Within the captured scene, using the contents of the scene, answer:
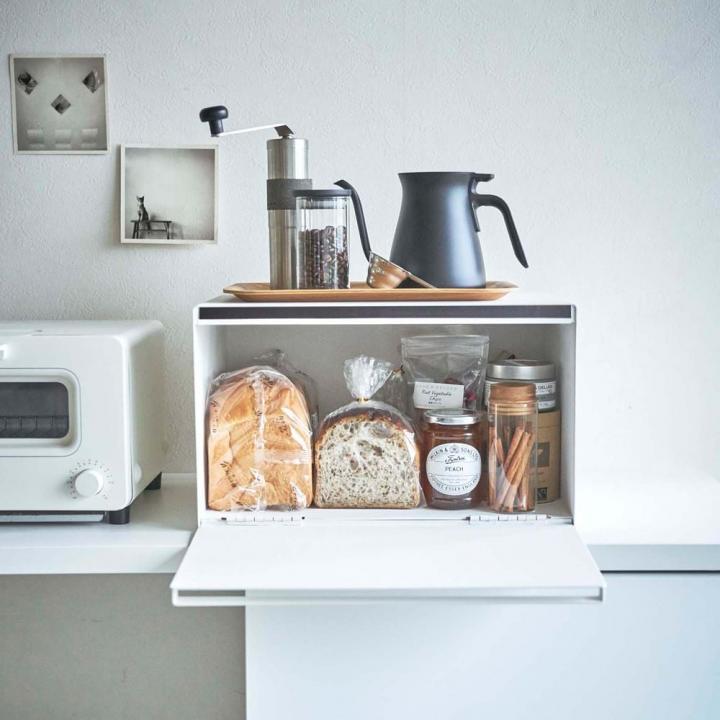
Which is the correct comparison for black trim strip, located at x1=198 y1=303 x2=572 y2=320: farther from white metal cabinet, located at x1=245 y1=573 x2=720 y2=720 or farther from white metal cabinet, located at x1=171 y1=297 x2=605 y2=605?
white metal cabinet, located at x1=245 y1=573 x2=720 y2=720

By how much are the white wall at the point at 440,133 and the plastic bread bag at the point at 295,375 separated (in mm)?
163

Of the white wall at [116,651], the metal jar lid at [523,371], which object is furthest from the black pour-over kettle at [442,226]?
the white wall at [116,651]

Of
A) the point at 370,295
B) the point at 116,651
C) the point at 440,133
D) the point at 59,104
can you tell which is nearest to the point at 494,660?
the point at 370,295

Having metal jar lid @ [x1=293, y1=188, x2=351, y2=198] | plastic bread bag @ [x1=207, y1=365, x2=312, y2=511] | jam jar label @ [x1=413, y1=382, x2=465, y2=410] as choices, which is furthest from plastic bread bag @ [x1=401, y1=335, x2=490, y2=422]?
metal jar lid @ [x1=293, y1=188, x2=351, y2=198]

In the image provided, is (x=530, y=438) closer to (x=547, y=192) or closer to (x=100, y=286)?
(x=547, y=192)

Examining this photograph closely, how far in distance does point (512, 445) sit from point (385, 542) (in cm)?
24

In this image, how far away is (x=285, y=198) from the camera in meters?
1.46

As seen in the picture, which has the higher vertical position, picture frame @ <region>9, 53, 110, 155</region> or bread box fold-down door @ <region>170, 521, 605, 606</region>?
picture frame @ <region>9, 53, 110, 155</region>

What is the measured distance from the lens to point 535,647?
1439 millimetres

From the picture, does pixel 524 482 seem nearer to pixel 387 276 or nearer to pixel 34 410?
pixel 387 276

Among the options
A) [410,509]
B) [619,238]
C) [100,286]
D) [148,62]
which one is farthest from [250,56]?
[410,509]

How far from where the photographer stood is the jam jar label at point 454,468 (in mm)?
1453

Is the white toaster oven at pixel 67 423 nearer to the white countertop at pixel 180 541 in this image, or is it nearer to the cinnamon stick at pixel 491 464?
the white countertop at pixel 180 541

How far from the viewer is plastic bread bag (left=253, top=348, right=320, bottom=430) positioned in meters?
1.64
